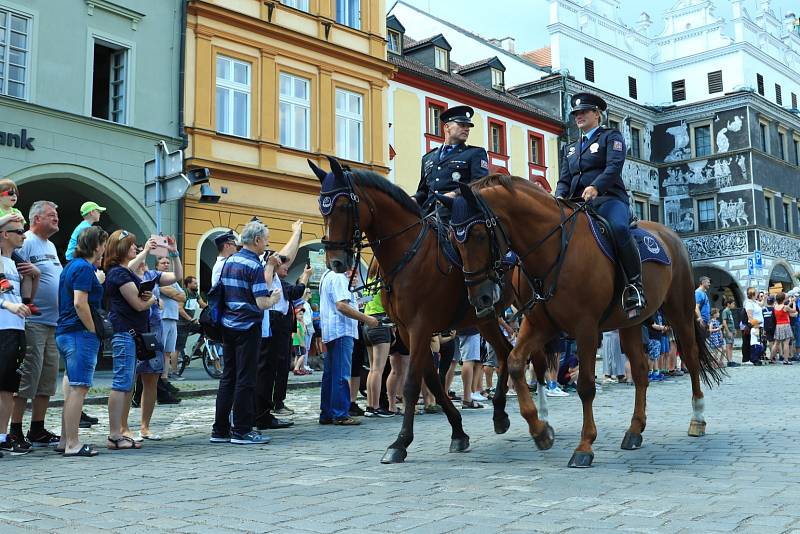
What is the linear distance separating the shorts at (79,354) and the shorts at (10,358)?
0.36 m

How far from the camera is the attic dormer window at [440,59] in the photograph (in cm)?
3347

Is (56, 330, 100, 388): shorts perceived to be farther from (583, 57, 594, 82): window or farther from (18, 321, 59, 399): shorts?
(583, 57, 594, 82): window

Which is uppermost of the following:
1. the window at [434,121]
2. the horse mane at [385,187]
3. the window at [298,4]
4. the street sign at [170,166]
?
the window at [298,4]

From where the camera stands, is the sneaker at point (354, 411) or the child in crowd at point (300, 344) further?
the child in crowd at point (300, 344)

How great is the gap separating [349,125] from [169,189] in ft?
46.2

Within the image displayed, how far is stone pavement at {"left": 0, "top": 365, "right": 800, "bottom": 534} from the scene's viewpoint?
13.9 ft

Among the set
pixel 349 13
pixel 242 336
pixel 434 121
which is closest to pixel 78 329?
pixel 242 336

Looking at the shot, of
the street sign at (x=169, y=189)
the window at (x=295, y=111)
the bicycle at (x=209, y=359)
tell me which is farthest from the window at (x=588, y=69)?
the street sign at (x=169, y=189)

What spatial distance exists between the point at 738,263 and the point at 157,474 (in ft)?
133

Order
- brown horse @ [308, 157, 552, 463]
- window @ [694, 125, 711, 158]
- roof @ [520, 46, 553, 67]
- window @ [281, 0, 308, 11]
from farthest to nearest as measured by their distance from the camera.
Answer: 1. window @ [694, 125, 711, 158]
2. roof @ [520, 46, 553, 67]
3. window @ [281, 0, 308, 11]
4. brown horse @ [308, 157, 552, 463]

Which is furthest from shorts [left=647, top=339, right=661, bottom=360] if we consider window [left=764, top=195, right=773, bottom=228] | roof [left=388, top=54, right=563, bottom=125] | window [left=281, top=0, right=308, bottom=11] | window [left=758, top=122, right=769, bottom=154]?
window [left=758, top=122, right=769, bottom=154]

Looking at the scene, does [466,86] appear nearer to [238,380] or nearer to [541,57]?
[541,57]

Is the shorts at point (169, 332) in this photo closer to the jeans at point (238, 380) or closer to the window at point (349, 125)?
the jeans at point (238, 380)

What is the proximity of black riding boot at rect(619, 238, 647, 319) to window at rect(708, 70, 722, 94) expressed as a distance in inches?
1615
